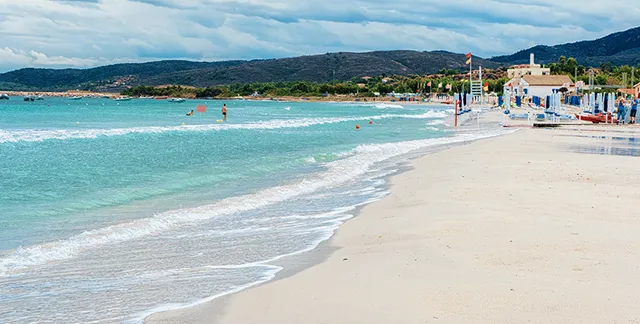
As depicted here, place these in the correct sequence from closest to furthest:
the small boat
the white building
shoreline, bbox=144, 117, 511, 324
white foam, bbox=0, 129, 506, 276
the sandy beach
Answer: the sandy beach < shoreline, bbox=144, 117, 511, 324 < white foam, bbox=0, 129, 506, 276 < the small boat < the white building

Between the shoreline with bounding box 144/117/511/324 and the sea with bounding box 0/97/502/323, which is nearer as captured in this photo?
the shoreline with bounding box 144/117/511/324

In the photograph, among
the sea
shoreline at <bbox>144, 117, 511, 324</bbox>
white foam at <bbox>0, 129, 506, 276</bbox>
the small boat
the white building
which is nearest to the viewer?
shoreline at <bbox>144, 117, 511, 324</bbox>

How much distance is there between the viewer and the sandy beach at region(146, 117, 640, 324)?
5.18 m

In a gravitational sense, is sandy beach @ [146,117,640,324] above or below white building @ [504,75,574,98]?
below

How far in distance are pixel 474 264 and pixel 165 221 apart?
538cm

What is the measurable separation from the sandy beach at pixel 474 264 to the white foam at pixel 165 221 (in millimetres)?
2362

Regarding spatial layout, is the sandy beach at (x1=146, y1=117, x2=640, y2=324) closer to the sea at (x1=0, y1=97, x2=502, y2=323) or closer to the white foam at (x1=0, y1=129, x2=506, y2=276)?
the sea at (x1=0, y1=97, x2=502, y2=323)

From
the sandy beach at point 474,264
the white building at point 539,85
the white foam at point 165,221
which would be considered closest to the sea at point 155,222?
the white foam at point 165,221

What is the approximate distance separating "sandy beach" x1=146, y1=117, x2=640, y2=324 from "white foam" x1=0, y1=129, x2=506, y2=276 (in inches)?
93.0

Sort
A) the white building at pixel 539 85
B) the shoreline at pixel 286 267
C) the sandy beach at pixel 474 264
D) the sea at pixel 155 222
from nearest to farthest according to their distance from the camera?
the sandy beach at pixel 474 264 → the shoreline at pixel 286 267 → the sea at pixel 155 222 → the white building at pixel 539 85

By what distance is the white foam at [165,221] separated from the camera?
7.93 metres

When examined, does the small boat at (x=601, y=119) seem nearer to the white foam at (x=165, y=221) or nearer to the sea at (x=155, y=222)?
the sea at (x=155, y=222)

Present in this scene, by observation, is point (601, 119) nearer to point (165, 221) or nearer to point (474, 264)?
point (165, 221)

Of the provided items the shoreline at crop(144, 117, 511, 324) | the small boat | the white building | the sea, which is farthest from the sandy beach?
the white building
